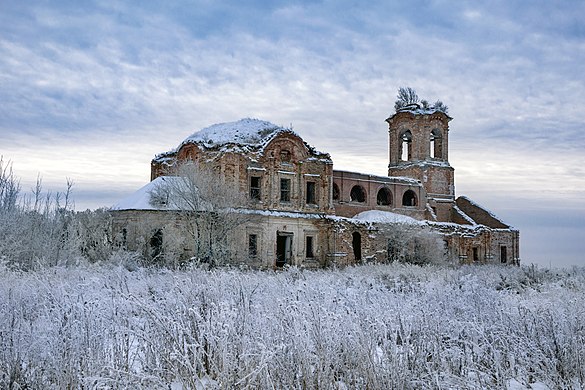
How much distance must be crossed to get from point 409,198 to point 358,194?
4498 millimetres

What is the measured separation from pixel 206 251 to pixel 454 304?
59.7 ft

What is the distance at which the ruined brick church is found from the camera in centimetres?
2636

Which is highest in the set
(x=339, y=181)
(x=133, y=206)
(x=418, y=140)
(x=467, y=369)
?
(x=418, y=140)

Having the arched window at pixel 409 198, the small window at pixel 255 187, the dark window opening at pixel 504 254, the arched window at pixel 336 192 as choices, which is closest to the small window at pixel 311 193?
the small window at pixel 255 187

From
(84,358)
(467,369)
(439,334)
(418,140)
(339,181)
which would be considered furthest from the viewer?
(418,140)

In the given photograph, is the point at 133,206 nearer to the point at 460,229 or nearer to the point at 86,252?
the point at 86,252

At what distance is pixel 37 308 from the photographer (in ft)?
24.3

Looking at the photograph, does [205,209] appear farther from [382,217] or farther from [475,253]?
[475,253]

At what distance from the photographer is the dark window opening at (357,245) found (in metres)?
31.4

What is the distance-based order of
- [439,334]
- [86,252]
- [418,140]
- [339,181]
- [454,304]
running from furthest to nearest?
[418,140], [339,181], [86,252], [454,304], [439,334]

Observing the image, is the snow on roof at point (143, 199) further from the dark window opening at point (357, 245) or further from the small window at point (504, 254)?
the small window at point (504, 254)

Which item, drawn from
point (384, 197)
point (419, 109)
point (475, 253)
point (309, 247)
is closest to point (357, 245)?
point (309, 247)

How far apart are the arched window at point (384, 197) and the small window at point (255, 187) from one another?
11479 millimetres

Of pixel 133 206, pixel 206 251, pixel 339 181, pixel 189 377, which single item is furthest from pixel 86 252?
pixel 189 377
